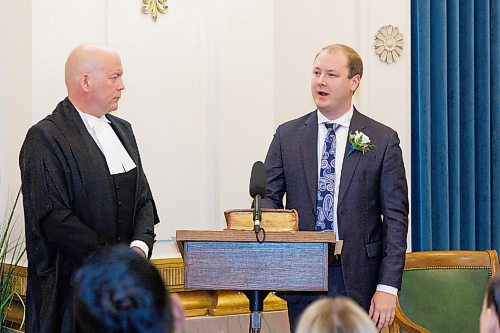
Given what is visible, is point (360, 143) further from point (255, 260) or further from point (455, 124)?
point (455, 124)

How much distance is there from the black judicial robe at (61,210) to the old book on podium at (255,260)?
25.9 inches

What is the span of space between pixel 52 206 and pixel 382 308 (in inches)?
59.1

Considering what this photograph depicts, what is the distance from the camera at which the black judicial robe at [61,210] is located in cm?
399

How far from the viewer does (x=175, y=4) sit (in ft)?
17.0

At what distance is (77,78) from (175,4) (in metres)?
1.16

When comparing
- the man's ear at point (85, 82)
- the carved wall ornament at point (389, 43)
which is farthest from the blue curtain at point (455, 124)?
the man's ear at point (85, 82)

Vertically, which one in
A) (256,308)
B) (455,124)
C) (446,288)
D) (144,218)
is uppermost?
(455,124)

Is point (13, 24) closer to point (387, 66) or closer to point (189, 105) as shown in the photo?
point (189, 105)

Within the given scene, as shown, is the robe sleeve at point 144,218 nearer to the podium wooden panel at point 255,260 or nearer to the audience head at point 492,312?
the podium wooden panel at point 255,260

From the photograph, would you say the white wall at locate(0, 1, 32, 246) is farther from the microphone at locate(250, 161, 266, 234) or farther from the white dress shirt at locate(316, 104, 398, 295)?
the microphone at locate(250, 161, 266, 234)

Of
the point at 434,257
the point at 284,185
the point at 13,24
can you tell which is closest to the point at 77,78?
the point at 13,24

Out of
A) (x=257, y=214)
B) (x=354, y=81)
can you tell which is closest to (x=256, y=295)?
(x=257, y=214)

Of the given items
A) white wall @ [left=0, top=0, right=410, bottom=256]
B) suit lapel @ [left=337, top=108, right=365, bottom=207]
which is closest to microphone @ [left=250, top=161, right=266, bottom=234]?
suit lapel @ [left=337, top=108, right=365, bottom=207]

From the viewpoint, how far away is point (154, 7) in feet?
16.8
